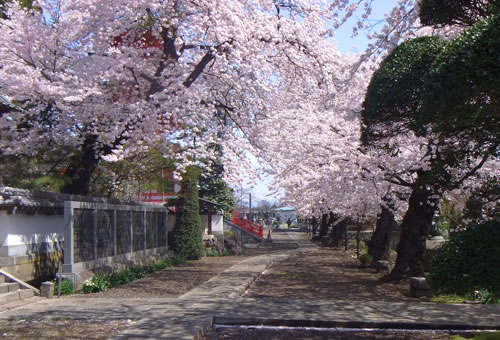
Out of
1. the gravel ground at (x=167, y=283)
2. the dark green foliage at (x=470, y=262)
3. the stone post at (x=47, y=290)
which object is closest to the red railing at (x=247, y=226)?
the gravel ground at (x=167, y=283)

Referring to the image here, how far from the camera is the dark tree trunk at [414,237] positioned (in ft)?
46.9

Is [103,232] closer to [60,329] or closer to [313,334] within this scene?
[60,329]

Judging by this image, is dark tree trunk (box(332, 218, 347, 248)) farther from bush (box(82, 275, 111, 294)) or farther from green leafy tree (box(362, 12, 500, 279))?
bush (box(82, 275, 111, 294))

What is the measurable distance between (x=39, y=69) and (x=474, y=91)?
11.6m

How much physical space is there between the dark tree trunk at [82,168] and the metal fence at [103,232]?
882mm

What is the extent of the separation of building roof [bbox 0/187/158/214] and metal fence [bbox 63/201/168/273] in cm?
57

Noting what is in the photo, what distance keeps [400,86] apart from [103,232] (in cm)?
954

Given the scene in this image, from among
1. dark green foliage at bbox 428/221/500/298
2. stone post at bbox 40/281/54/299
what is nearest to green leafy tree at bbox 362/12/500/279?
dark green foliage at bbox 428/221/500/298

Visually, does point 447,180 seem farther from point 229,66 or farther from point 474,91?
point 229,66

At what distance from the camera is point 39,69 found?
14000 mm

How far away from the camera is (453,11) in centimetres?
755

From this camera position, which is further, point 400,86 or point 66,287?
point 66,287

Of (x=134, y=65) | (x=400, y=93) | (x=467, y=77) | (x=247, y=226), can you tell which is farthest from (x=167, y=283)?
(x=247, y=226)

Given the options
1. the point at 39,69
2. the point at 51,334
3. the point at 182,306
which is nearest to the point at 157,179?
the point at 39,69
